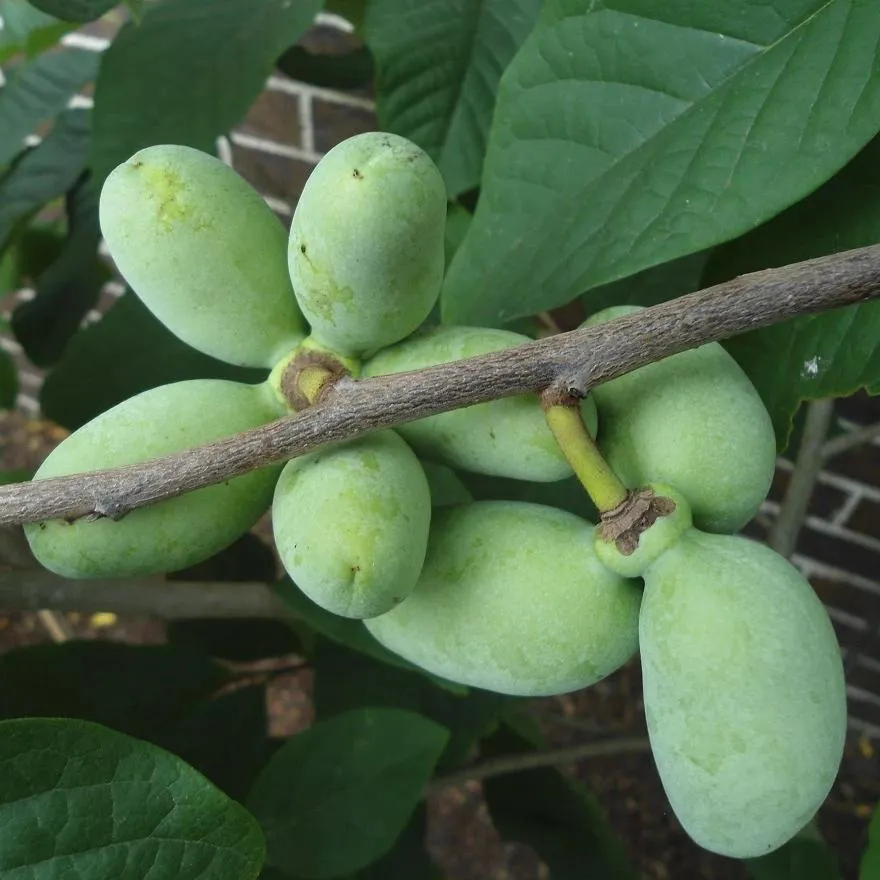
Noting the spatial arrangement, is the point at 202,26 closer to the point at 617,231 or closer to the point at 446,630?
the point at 617,231

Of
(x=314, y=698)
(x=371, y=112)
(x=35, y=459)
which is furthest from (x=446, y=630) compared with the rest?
(x=35, y=459)

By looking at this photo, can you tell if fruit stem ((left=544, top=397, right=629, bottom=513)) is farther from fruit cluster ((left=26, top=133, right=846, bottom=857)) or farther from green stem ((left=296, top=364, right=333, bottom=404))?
green stem ((left=296, top=364, right=333, bottom=404))

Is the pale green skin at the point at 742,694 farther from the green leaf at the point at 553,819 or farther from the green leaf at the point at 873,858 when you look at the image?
the green leaf at the point at 553,819

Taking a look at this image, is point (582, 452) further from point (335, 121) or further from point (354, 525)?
point (335, 121)

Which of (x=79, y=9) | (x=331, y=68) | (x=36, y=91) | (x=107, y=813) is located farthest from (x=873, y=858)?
(x=36, y=91)

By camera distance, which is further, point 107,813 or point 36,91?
point 36,91
